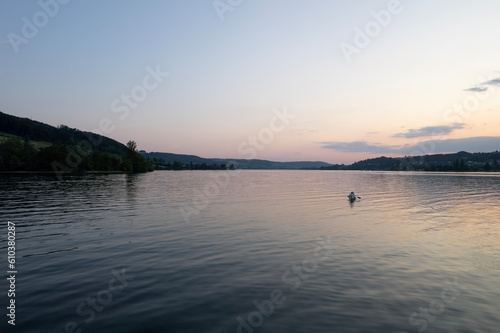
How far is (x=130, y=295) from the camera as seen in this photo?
552 inches

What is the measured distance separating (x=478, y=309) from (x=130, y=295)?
51.6 feet

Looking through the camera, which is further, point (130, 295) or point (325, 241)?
point (325, 241)

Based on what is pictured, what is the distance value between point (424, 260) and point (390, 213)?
2499 centimetres

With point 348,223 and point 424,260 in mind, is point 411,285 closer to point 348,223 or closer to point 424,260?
point 424,260

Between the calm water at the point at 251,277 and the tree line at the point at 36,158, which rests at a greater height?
the tree line at the point at 36,158

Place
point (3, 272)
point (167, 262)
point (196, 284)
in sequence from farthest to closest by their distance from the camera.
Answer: point (167, 262) < point (3, 272) < point (196, 284)

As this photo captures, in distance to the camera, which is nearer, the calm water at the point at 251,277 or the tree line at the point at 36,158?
the calm water at the point at 251,277

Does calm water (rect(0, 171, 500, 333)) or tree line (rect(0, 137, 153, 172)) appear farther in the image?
tree line (rect(0, 137, 153, 172))

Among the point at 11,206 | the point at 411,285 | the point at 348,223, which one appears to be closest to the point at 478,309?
the point at 411,285

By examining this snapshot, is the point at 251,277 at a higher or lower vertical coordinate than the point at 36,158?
lower

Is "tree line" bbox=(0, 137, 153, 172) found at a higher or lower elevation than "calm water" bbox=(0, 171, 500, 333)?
higher

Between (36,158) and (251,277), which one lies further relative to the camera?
(36,158)

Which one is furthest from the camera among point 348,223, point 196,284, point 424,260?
point 348,223

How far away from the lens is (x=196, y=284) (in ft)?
51.2
